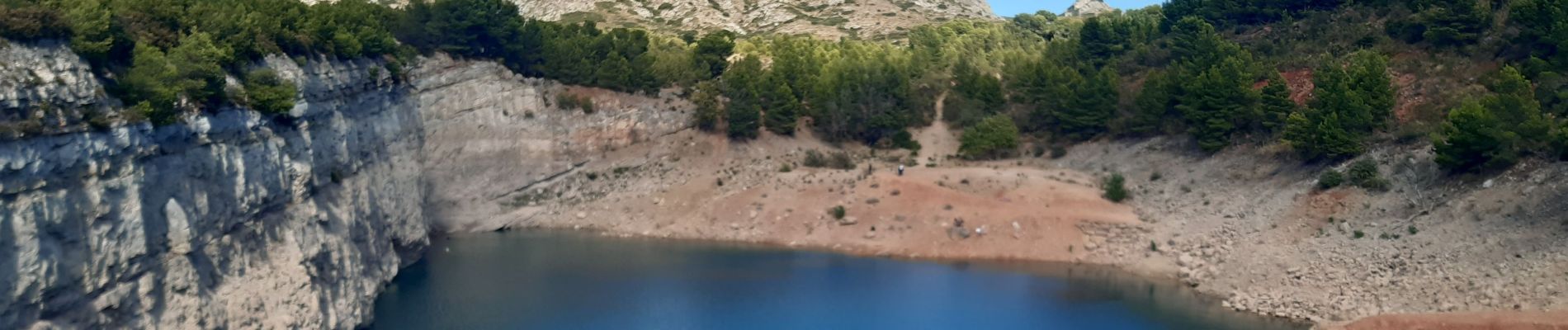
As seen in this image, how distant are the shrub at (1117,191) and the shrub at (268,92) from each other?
1399 inches

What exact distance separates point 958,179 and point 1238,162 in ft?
40.7

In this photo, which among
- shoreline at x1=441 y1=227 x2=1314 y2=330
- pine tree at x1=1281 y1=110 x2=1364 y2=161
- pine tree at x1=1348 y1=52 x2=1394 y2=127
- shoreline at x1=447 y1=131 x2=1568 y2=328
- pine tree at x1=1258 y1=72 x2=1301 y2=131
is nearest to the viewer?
shoreline at x1=447 y1=131 x2=1568 y2=328

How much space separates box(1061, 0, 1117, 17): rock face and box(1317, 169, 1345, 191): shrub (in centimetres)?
11410

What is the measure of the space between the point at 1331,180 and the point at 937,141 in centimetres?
2788

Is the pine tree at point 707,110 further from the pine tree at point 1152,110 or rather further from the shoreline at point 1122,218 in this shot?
the pine tree at point 1152,110

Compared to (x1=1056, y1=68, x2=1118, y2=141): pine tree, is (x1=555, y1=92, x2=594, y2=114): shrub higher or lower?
higher

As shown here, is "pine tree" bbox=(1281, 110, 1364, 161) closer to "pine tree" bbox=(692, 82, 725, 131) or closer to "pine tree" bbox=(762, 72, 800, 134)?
"pine tree" bbox=(762, 72, 800, 134)

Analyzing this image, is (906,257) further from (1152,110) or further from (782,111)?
(782,111)

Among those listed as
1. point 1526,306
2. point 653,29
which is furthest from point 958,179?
point 653,29

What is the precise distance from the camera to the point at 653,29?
111438 millimetres

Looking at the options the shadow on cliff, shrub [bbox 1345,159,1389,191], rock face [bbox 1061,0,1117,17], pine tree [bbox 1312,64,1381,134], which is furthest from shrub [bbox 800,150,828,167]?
rock face [bbox 1061,0,1117,17]

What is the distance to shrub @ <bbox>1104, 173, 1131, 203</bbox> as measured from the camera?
5878cm

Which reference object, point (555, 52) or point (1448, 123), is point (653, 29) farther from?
point (1448, 123)

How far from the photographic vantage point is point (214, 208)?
3098 cm
